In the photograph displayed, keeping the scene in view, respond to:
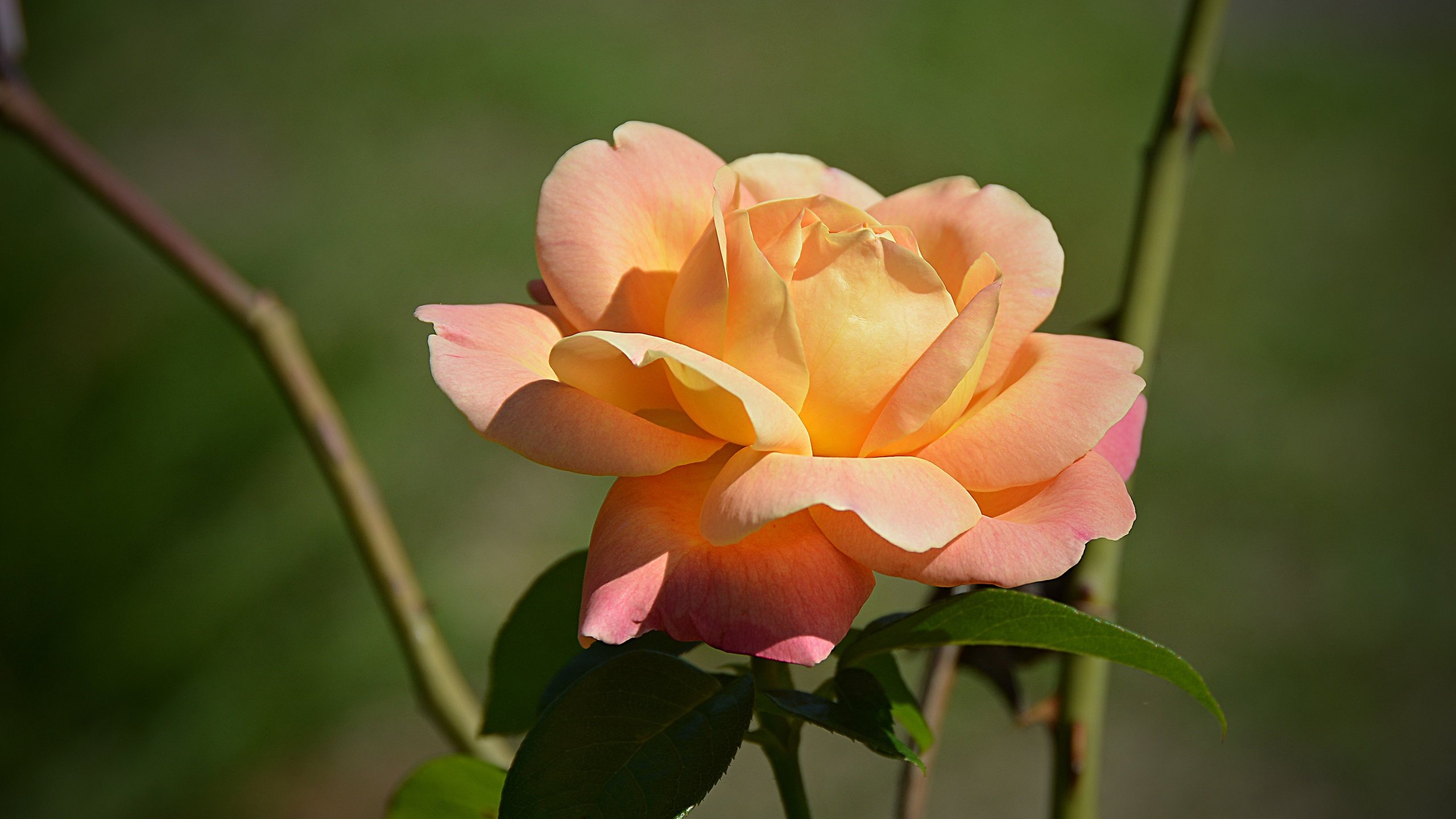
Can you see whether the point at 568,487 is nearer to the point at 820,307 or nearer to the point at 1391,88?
the point at 820,307

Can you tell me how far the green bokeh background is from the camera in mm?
1059

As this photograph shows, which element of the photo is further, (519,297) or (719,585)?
(519,297)

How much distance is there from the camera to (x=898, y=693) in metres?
0.27

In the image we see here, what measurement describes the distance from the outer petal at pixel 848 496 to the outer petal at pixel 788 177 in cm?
8

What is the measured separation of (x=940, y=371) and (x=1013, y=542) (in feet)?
0.11

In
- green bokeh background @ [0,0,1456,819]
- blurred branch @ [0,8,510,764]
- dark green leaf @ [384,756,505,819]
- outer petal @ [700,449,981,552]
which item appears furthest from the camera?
green bokeh background @ [0,0,1456,819]

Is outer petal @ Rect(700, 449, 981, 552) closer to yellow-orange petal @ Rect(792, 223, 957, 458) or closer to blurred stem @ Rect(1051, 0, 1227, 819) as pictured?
yellow-orange petal @ Rect(792, 223, 957, 458)

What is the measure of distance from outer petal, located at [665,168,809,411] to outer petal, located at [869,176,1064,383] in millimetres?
47

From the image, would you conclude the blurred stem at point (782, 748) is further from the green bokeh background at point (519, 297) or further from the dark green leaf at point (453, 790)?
the green bokeh background at point (519, 297)

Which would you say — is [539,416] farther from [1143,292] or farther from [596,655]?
[1143,292]

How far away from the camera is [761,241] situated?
24 cm

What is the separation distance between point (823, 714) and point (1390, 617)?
1.38 metres

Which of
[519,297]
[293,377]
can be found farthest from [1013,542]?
[519,297]

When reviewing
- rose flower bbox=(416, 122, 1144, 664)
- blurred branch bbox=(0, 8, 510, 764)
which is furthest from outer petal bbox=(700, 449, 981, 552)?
blurred branch bbox=(0, 8, 510, 764)
